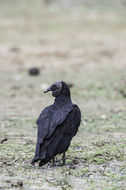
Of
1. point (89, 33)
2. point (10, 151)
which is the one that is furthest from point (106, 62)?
point (10, 151)

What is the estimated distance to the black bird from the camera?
440cm

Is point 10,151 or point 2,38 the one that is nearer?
point 10,151

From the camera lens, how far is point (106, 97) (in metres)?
9.18

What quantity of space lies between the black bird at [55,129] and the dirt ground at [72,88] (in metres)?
0.19

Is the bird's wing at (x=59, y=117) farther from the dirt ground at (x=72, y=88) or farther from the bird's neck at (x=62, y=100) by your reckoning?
the dirt ground at (x=72, y=88)

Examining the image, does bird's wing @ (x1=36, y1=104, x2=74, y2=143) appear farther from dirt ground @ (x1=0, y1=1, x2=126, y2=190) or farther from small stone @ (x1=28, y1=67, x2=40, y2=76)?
small stone @ (x1=28, y1=67, x2=40, y2=76)

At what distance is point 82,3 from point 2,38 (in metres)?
5.10

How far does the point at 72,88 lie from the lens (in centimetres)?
993

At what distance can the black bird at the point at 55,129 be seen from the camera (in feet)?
14.4

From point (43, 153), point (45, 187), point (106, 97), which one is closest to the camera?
point (45, 187)

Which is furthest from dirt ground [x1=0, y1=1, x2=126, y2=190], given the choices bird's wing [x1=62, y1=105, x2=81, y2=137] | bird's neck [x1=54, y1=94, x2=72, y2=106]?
bird's neck [x1=54, y1=94, x2=72, y2=106]

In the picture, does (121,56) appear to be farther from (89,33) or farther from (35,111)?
(35,111)

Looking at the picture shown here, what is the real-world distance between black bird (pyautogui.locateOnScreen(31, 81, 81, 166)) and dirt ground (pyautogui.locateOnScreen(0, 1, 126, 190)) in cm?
19

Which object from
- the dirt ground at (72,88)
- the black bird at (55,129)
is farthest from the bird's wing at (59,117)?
the dirt ground at (72,88)
